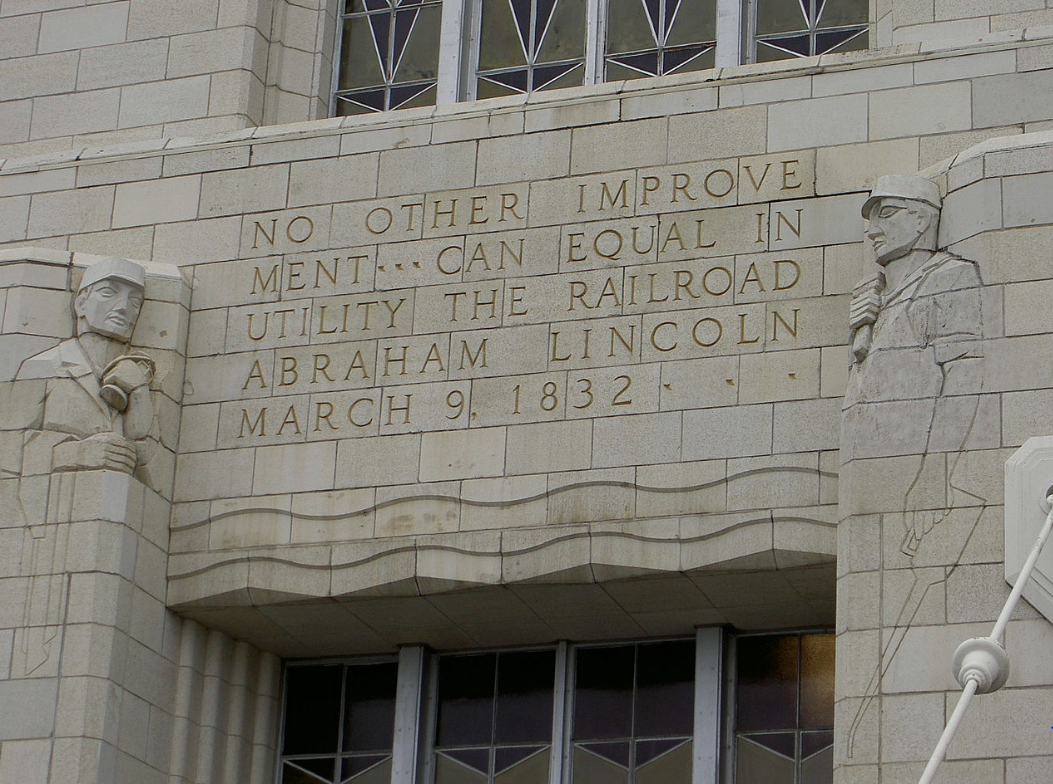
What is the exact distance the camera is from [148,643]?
56.1 feet

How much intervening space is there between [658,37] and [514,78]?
1.23 metres

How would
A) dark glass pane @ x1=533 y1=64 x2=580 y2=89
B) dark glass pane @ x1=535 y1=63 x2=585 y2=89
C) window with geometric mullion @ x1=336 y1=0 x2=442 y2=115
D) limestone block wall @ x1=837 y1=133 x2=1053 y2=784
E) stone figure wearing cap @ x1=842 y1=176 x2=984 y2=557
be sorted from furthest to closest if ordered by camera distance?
window with geometric mullion @ x1=336 y1=0 x2=442 y2=115 < dark glass pane @ x1=533 y1=64 x2=580 y2=89 < dark glass pane @ x1=535 y1=63 x2=585 y2=89 < stone figure wearing cap @ x1=842 y1=176 x2=984 y2=557 < limestone block wall @ x1=837 y1=133 x2=1053 y2=784

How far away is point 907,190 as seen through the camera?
52.3 feet

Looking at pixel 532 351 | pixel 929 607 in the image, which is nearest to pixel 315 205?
pixel 532 351

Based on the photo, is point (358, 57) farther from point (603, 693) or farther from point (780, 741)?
point (780, 741)

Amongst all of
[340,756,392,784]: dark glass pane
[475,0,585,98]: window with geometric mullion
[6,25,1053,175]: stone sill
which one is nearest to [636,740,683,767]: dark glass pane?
[340,756,392,784]: dark glass pane

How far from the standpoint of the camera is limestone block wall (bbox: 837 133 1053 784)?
14086 millimetres

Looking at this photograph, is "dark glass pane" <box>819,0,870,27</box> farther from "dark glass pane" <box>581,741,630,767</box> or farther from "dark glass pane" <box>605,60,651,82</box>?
"dark glass pane" <box>581,741,630,767</box>

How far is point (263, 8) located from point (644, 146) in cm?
398

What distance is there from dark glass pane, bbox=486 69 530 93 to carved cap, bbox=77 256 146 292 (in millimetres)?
3546

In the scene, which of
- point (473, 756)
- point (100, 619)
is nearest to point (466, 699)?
point (473, 756)

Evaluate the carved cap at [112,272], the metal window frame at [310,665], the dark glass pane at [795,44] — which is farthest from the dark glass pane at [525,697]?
the dark glass pane at [795,44]

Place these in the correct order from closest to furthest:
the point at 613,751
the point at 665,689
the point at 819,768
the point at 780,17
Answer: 1. the point at 819,768
2. the point at 613,751
3. the point at 665,689
4. the point at 780,17

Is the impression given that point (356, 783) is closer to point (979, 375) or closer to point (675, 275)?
point (675, 275)
